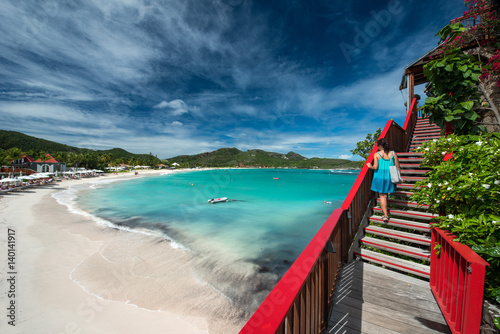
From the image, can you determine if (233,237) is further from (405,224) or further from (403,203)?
(405,224)

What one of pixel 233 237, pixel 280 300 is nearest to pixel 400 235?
pixel 280 300

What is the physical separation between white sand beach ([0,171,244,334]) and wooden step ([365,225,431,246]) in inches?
163

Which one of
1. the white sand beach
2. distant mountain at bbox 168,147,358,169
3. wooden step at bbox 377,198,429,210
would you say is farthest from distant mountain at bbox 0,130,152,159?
wooden step at bbox 377,198,429,210

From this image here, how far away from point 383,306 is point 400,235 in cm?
187

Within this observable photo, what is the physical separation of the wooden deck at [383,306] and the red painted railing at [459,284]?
20 centimetres

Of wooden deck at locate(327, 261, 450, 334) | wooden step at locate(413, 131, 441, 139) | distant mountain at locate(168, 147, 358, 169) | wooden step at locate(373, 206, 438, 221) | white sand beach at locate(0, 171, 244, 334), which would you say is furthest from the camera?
distant mountain at locate(168, 147, 358, 169)

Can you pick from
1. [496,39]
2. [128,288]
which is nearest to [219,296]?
[128,288]

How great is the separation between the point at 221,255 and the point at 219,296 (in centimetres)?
331

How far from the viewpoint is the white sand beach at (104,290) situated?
15.9 feet

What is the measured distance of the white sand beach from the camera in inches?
190

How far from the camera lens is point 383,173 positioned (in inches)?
179

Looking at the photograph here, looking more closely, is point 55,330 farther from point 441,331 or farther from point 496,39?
point 496,39

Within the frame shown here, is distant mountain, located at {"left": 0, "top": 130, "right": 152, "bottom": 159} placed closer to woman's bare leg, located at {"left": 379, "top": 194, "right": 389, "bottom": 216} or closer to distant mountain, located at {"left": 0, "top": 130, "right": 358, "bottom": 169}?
distant mountain, located at {"left": 0, "top": 130, "right": 358, "bottom": 169}

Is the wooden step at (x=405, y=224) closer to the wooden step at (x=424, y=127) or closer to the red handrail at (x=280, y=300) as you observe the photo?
the red handrail at (x=280, y=300)
